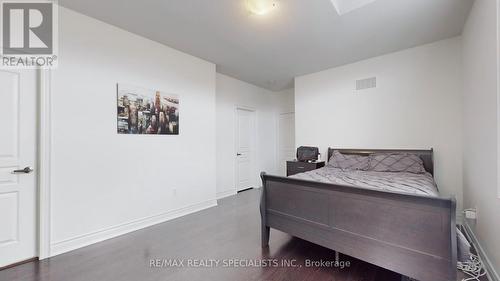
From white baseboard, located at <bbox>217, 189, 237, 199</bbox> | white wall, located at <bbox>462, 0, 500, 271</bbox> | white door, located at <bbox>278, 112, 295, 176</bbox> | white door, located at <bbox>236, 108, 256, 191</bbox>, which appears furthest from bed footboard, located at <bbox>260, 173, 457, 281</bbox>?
white door, located at <bbox>278, 112, 295, 176</bbox>

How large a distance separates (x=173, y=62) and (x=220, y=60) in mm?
866

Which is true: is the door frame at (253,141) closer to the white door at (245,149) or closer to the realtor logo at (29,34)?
the white door at (245,149)

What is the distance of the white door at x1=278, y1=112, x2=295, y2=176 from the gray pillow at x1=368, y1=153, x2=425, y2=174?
2536 millimetres

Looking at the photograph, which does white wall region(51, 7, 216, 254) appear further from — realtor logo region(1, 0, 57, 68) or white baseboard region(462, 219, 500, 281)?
white baseboard region(462, 219, 500, 281)

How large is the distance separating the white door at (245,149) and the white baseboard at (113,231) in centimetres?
165

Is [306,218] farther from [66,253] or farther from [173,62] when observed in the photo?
[173,62]

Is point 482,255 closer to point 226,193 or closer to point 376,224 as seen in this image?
point 376,224

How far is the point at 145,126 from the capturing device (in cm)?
307

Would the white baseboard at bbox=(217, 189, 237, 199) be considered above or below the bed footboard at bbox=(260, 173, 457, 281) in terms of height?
below

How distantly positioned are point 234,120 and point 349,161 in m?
2.62

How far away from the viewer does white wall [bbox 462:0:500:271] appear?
5.75ft

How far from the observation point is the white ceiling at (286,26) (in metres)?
2.35

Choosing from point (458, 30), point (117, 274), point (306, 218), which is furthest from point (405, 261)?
point (458, 30)

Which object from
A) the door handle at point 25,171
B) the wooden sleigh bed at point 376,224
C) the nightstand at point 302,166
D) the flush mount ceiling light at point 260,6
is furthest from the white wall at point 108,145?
the nightstand at point 302,166
